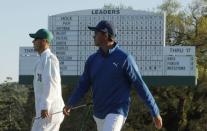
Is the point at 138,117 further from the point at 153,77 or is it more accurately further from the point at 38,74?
the point at 38,74

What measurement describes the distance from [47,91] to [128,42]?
772 inches

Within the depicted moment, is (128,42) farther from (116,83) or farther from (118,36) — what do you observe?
(116,83)

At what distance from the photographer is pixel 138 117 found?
35.8 m

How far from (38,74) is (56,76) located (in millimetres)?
251

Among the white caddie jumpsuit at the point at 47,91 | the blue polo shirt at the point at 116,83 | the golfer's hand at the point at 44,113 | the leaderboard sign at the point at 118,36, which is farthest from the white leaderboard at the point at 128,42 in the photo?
the blue polo shirt at the point at 116,83

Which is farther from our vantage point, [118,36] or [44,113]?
[118,36]

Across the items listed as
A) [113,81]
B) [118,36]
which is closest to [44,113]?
[113,81]

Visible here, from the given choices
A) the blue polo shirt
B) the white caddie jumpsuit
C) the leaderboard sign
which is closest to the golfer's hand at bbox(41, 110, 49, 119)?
the white caddie jumpsuit

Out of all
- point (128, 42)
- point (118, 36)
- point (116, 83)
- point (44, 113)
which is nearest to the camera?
point (116, 83)

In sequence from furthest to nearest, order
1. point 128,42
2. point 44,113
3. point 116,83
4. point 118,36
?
point 128,42, point 118,36, point 44,113, point 116,83

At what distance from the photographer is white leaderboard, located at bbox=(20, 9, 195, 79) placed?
28422 mm

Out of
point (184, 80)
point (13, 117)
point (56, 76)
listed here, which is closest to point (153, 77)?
point (184, 80)

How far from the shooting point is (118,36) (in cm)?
2889

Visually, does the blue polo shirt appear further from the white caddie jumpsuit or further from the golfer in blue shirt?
the white caddie jumpsuit
